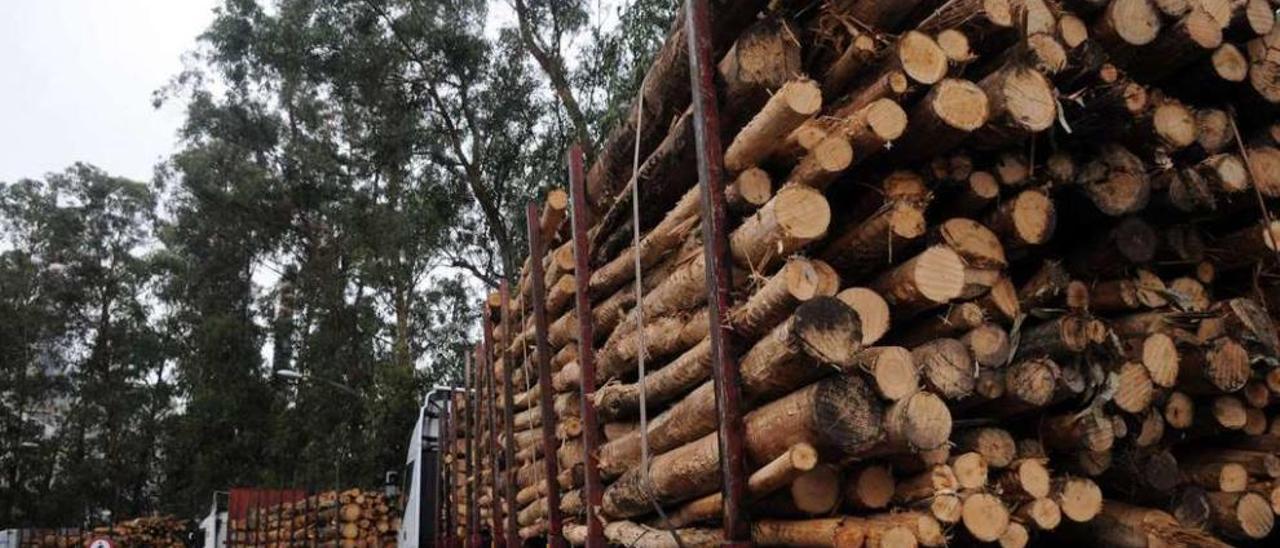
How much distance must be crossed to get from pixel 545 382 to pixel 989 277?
3177 mm

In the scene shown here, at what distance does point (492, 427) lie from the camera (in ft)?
25.3

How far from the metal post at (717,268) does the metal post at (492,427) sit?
417cm

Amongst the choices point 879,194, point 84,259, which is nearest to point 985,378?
point 879,194

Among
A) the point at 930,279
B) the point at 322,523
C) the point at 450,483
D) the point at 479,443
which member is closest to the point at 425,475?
the point at 450,483

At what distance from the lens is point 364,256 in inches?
1131

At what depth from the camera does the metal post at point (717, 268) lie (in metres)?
3.53

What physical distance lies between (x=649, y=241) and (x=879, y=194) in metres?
1.36

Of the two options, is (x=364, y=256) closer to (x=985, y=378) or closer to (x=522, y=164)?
(x=522, y=164)

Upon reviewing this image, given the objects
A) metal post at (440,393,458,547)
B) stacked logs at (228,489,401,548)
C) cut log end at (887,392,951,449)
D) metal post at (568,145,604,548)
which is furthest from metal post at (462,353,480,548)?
cut log end at (887,392,951,449)

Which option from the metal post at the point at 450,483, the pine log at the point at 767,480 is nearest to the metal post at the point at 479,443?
the metal post at the point at 450,483

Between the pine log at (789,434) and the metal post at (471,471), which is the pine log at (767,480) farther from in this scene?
the metal post at (471,471)

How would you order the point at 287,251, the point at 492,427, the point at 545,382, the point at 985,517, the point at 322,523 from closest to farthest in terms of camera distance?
the point at 985,517 < the point at 545,382 < the point at 492,427 < the point at 322,523 < the point at 287,251

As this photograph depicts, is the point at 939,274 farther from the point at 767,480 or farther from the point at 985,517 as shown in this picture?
the point at 767,480

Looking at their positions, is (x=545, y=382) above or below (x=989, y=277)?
above
